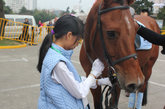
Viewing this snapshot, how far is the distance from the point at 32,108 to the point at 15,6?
420ft

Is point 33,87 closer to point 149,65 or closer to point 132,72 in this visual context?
point 149,65

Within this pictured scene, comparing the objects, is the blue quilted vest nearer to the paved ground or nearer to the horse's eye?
the horse's eye

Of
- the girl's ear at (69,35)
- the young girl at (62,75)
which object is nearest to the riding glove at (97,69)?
the young girl at (62,75)

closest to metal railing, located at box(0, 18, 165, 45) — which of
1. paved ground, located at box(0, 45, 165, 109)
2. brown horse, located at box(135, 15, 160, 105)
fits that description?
paved ground, located at box(0, 45, 165, 109)

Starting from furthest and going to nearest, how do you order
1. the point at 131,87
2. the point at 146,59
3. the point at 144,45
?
the point at 146,59 → the point at 144,45 → the point at 131,87

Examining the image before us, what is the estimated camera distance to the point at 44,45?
1720mm

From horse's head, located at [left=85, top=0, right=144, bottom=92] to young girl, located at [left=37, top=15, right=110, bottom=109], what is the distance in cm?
23

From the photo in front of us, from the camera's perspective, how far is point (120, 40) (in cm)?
151

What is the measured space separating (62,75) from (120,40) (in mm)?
576

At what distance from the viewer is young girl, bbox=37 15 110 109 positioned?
1.40m

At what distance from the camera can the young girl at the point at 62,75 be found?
4.60 ft

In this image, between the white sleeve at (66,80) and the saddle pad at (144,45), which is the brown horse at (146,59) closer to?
the saddle pad at (144,45)

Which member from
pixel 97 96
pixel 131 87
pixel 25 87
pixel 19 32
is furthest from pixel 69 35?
pixel 19 32

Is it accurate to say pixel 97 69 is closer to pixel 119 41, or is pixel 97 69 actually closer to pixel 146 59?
pixel 119 41
